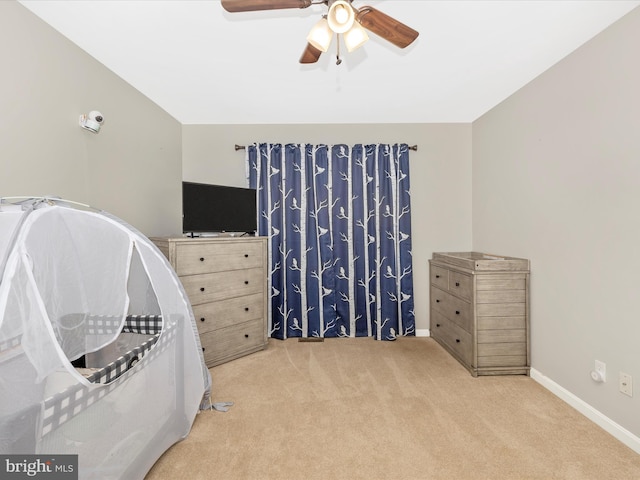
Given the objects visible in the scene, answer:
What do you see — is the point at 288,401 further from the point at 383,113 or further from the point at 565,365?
the point at 383,113

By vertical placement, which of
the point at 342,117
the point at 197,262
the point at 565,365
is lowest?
the point at 565,365

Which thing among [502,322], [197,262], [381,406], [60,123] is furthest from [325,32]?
[502,322]

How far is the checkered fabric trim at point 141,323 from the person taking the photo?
76.5 inches

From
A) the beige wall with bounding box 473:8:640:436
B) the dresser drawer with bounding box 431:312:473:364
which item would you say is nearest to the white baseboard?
the beige wall with bounding box 473:8:640:436

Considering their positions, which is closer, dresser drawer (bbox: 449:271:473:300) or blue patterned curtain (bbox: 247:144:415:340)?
dresser drawer (bbox: 449:271:473:300)

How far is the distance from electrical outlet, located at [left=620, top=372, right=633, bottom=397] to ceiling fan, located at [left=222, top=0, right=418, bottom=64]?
2.24 metres

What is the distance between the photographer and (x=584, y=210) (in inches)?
81.2

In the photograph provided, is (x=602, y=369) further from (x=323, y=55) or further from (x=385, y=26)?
(x=323, y=55)

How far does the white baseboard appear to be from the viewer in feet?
5.74

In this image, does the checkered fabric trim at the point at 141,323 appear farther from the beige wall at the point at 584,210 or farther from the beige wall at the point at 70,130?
the beige wall at the point at 584,210

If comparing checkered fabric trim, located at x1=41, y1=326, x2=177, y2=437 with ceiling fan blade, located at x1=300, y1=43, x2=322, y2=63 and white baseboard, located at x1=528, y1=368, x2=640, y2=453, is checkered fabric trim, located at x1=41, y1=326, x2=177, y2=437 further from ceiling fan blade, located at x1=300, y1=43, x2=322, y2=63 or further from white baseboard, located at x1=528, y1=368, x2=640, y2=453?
white baseboard, located at x1=528, y1=368, x2=640, y2=453

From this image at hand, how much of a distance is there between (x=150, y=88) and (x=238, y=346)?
2470 mm

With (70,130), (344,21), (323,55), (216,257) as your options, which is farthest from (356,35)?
(216,257)

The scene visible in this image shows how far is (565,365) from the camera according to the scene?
2227mm
